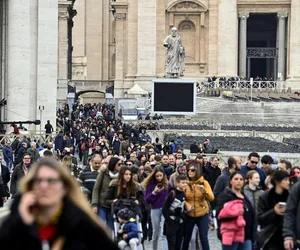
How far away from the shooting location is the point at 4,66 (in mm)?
36844

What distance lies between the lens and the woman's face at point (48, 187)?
6.08 meters

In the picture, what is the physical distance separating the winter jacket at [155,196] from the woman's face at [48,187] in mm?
8586

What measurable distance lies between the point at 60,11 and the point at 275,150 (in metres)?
48.1

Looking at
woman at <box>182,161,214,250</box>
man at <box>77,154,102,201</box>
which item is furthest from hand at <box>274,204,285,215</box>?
man at <box>77,154,102,201</box>

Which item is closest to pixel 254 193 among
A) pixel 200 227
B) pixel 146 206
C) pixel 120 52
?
pixel 200 227

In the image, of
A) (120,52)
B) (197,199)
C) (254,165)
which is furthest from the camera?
(120,52)

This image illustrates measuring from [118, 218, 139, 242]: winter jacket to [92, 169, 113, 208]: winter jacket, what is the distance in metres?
1.11

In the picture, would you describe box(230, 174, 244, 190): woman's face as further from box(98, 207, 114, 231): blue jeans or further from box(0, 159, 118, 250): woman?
box(0, 159, 118, 250): woman

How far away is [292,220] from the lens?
10094mm

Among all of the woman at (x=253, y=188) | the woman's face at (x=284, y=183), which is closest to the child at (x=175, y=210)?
the woman at (x=253, y=188)

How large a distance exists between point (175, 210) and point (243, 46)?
65154 mm

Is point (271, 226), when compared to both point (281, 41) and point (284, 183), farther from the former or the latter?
point (281, 41)

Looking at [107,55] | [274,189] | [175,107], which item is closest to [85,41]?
[107,55]

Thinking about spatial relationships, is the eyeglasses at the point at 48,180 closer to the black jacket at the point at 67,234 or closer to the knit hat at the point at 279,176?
the black jacket at the point at 67,234
